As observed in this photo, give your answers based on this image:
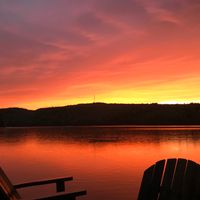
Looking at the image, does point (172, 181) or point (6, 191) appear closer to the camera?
point (6, 191)

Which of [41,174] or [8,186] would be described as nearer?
[8,186]

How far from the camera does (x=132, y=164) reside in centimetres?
2661

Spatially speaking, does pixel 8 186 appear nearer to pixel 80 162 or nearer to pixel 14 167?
pixel 14 167

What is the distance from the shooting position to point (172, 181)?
5703 millimetres

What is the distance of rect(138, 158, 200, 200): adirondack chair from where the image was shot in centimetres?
541

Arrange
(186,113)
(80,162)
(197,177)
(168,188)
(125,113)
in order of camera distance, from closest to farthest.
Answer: (197,177) → (168,188) → (80,162) → (186,113) → (125,113)

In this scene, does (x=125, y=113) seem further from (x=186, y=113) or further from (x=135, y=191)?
(x=135, y=191)

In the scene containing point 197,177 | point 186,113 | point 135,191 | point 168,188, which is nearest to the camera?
point 197,177

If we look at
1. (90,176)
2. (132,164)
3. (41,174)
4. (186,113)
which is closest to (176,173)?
(90,176)

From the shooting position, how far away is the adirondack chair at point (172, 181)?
5.41 metres

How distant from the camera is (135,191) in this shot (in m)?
16.3

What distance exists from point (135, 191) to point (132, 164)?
34.0ft

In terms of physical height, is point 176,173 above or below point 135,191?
above

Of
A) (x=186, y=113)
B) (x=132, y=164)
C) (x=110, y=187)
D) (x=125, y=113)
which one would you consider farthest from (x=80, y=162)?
(x=125, y=113)
